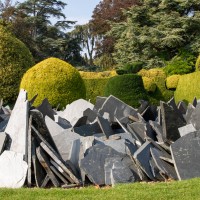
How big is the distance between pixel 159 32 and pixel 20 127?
24.6 metres

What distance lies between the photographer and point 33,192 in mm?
3896

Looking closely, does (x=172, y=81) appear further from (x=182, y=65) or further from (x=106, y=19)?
(x=106, y=19)

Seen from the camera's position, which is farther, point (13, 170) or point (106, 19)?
point (106, 19)

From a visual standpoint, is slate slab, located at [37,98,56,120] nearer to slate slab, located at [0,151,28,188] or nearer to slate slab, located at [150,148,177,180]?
slate slab, located at [0,151,28,188]

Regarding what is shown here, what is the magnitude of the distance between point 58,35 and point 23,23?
612 cm

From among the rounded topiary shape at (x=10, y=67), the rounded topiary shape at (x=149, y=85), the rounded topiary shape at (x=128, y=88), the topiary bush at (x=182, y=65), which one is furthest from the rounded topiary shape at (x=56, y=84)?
the topiary bush at (x=182, y=65)

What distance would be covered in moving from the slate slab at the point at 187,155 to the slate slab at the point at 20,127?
1576 mm

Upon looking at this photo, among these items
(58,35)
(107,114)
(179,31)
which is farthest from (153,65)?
(107,114)

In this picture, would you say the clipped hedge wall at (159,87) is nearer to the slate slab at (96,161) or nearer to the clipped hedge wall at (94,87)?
the clipped hedge wall at (94,87)

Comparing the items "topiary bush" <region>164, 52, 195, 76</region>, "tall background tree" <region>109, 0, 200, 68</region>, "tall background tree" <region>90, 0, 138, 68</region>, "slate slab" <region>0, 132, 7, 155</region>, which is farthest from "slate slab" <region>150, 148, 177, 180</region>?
"tall background tree" <region>90, 0, 138, 68</region>

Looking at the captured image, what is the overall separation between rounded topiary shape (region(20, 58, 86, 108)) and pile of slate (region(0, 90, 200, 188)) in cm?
747

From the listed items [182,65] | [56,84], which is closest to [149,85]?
[182,65]

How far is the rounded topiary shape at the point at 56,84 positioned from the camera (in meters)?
12.8

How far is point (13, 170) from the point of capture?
4.42m
